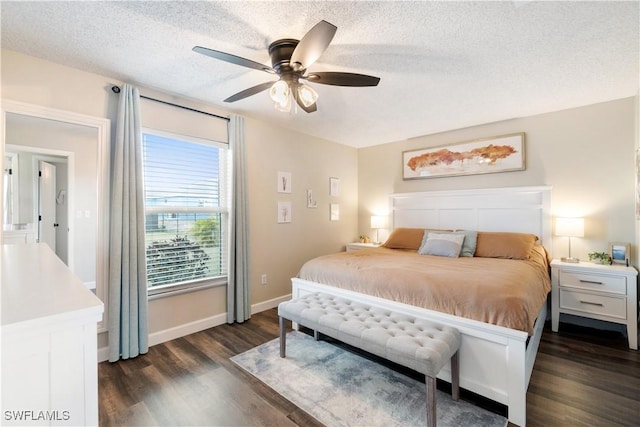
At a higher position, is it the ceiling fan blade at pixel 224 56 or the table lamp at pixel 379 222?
the ceiling fan blade at pixel 224 56

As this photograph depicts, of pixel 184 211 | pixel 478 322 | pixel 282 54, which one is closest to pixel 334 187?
pixel 184 211

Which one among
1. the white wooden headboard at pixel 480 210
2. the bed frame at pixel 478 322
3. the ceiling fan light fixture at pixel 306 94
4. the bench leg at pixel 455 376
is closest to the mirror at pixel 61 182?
the ceiling fan light fixture at pixel 306 94

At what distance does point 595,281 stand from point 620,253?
1.45ft

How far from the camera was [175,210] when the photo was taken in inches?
115

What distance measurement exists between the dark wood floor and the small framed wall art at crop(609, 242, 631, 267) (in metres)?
0.76

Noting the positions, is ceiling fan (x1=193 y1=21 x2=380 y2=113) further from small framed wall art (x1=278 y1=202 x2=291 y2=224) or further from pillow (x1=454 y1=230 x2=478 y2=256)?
pillow (x1=454 y1=230 x2=478 y2=256)

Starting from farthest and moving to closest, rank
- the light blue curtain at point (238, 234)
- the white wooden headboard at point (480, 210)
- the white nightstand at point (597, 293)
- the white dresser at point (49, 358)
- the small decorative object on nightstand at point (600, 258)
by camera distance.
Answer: the white wooden headboard at point (480, 210) → the light blue curtain at point (238, 234) → the small decorative object on nightstand at point (600, 258) → the white nightstand at point (597, 293) → the white dresser at point (49, 358)

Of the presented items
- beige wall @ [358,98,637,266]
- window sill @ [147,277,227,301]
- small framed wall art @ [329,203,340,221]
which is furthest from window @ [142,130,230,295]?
beige wall @ [358,98,637,266]

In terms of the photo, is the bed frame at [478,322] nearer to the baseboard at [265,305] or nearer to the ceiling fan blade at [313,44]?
the baseboard at [265,305]

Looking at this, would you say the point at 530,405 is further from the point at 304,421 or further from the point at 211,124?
the point at 211,124

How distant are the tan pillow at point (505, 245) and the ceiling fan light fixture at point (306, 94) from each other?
8.55 ft

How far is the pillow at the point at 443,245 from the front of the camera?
10.6ft

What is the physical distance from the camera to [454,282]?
2098 millimetres

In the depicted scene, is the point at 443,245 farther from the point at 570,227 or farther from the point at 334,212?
the point at 334,212
